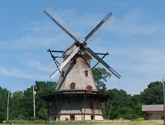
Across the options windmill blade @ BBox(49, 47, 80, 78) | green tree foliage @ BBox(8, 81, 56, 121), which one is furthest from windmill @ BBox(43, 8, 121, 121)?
green tree foliage @ BBox(8, 81, 56, 121)

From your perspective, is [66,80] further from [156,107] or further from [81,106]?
[156,107]

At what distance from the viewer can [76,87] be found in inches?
A: 1667

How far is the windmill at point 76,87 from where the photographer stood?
137 feet

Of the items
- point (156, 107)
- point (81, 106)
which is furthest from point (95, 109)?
point (156, 107)

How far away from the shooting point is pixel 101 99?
45.3 metres

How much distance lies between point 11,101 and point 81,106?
6270 cm

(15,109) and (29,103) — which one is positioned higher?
(29,103)

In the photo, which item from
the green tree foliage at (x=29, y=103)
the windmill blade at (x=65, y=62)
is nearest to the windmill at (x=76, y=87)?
the windmill blade at (x=65, y=62)

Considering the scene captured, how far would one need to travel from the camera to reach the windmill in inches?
1649

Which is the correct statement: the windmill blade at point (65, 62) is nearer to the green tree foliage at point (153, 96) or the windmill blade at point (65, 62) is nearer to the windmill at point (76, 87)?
the windmill at point (76, 87)

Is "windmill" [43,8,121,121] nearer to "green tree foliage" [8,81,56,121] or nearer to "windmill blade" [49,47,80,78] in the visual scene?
"windmill blade" [49,47,80,78]

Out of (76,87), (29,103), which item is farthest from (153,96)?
(76,87)

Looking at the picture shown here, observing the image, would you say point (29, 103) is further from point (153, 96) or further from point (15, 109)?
point (153, 96)


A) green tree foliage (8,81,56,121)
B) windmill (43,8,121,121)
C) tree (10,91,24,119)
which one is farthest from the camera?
tree (10,91,24,119)
